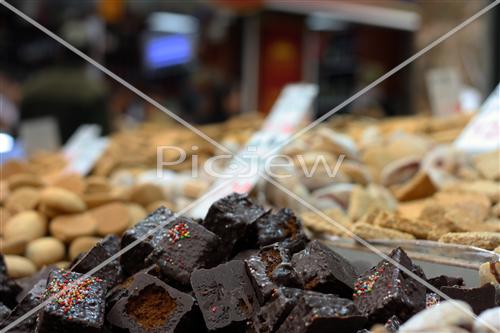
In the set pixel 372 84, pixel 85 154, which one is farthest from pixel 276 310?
pixel 85 154

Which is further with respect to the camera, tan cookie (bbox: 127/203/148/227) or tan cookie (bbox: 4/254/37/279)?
tan cookie (bbox: 127/203/148/227)

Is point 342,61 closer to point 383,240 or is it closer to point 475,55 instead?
point 475,55

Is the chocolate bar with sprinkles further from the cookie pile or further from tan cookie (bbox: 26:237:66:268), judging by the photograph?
tan cookie (bbox: 26:237:66:268)

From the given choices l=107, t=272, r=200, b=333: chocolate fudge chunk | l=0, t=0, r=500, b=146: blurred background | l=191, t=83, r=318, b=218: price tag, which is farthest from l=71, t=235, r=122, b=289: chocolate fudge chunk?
l=0, t=0, r=500, b=146: blurred background

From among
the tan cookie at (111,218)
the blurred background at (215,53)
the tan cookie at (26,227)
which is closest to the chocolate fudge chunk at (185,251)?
the tan cookie at (111,218)

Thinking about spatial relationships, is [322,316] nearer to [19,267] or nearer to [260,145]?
[19,267]

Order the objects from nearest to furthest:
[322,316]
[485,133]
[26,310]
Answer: [322,316]
[26,310]
[485,133]

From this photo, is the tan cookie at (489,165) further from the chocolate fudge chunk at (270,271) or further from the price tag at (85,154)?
the price tag at (85,154)

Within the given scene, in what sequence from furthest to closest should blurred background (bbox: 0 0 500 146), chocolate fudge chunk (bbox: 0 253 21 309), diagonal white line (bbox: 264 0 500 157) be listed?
blurred background (bbox: 0 0 500 146), diagonal white line (bbox: 264 0 500 157), chocolate fudge chunk (bbox: 0 253 21 309)
